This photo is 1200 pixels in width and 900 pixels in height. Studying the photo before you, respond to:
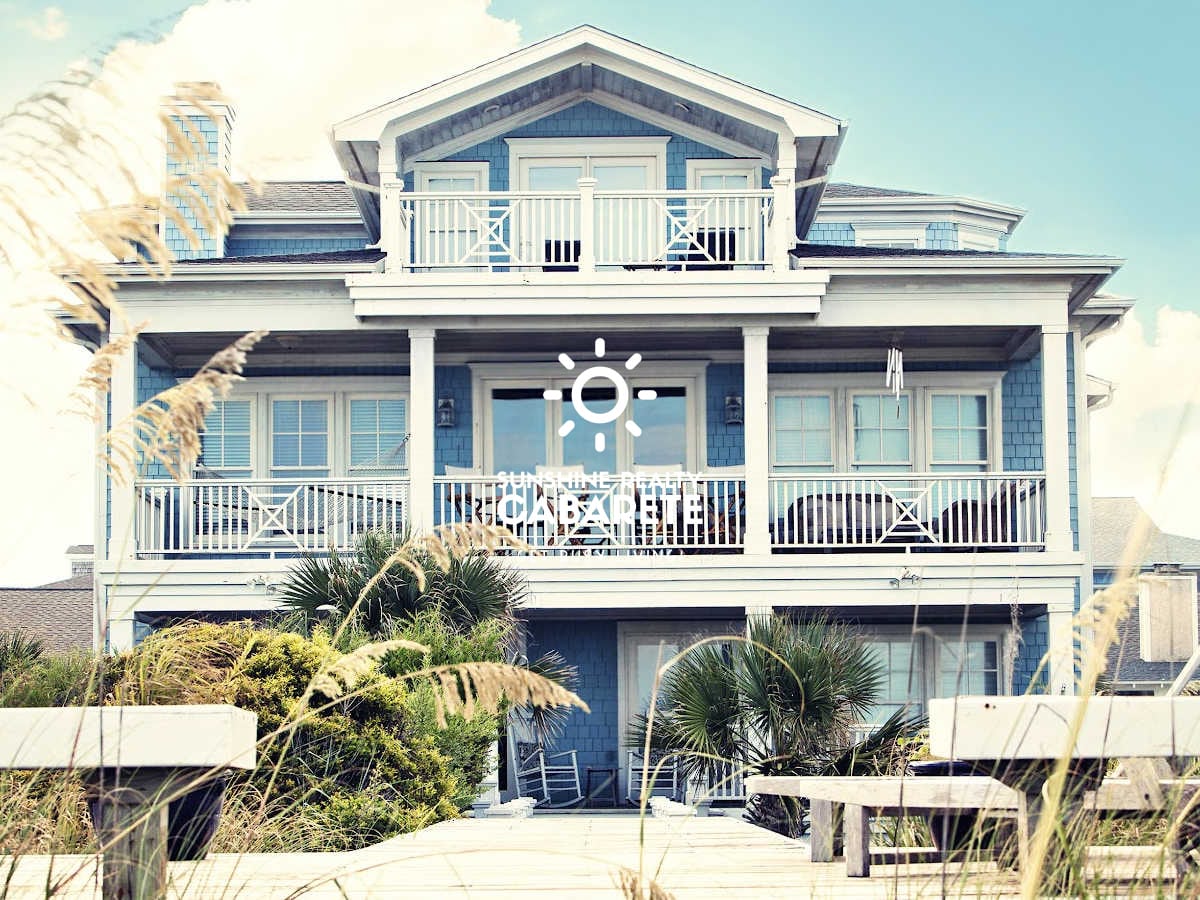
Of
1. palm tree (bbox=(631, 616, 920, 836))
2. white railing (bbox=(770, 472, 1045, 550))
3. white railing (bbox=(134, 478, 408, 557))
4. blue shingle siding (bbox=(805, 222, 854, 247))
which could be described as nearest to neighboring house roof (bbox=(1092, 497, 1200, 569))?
blue shingle siding (bbox=(805, 222, 854, 247))

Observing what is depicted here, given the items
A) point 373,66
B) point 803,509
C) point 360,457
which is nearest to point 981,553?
point 803,509

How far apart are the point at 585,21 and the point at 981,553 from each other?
6459 millimetres

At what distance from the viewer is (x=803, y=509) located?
14.3 metres

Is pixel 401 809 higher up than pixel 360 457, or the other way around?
pixel 360 457

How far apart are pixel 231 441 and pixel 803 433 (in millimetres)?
5859

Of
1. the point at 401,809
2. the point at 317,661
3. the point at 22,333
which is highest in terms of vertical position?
the point at 22,333

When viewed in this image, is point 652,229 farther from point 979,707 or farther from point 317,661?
point 979,707

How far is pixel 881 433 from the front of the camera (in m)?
16.4

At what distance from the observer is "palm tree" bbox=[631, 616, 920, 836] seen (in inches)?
400

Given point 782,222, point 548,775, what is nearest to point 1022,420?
point 782,222

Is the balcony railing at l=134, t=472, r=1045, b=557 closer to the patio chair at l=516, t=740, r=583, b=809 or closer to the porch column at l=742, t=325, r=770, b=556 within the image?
the porch column at l=742, t=325, r=770, b=556

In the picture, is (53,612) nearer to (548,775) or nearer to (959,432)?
(548,775)

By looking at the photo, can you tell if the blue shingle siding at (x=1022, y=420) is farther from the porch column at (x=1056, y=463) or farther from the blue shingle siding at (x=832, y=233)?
the blue shingle siding at (x=832, y=233)

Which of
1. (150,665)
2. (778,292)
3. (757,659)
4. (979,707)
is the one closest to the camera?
(979,707)
